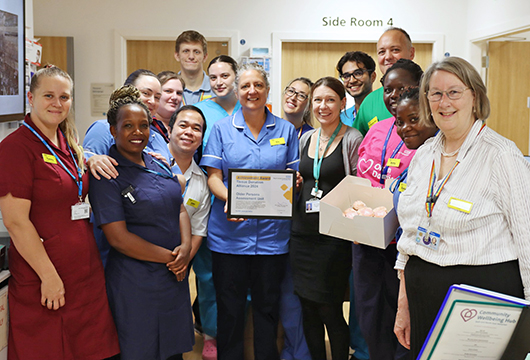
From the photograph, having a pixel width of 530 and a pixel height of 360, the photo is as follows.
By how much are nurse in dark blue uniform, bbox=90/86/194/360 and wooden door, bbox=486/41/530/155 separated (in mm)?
4470

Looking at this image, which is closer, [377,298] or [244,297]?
[377,298]

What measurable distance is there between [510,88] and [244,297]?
436 cm

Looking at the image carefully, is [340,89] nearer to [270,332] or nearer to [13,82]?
[270,332]

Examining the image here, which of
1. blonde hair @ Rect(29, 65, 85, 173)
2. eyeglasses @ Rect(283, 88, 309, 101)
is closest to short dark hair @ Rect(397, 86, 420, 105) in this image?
eyeglasses @ Rect(283, 88, 309, 101)

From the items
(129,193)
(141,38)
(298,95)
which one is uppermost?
(141,38)

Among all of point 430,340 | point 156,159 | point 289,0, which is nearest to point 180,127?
point 156,159

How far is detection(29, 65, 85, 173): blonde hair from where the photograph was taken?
178 cm

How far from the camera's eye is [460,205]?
1.34 meters

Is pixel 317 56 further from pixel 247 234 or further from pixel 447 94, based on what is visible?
pixel 447 94

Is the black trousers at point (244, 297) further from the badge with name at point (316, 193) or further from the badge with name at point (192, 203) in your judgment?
the badge with name at point (316, 193)

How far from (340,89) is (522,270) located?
1.40 meters

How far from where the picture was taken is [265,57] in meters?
4.93

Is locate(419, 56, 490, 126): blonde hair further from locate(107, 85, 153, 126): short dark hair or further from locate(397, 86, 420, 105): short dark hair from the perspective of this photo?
locate(107, 85, 153, 126): short dark hair

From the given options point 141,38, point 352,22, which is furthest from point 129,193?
point 352,22
